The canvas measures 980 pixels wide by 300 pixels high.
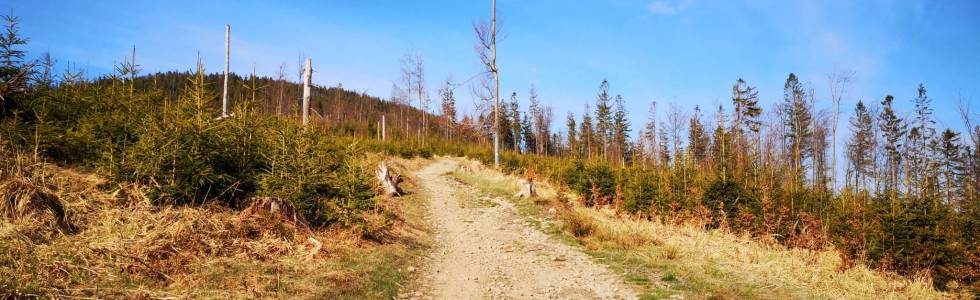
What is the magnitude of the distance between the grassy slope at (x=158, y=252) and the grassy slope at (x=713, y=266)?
14.1 ft

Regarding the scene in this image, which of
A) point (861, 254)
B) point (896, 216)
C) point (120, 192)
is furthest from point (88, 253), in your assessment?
point (896, 216)

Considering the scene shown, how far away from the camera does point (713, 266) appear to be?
26.7ft

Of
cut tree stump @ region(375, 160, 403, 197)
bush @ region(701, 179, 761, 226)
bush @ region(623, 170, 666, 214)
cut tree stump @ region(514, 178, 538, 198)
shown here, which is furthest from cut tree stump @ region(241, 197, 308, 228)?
bush @ region(701, 179, 761, 226)

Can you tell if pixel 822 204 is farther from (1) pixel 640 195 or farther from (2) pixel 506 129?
(2) pixel 506 129

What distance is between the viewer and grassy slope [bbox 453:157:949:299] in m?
6.82

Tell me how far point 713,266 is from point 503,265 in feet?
12.7

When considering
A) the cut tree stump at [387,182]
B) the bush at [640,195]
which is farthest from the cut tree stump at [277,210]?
the bush at [640,195]

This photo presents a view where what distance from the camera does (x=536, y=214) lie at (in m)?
13.6

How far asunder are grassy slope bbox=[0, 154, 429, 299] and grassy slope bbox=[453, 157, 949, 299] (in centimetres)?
429

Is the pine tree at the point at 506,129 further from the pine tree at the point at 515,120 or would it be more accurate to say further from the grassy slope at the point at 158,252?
the grassy slope at the point at 158,252

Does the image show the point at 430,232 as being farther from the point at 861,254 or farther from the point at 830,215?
the point at 830,215

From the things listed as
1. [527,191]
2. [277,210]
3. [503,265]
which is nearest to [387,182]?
[527,191]

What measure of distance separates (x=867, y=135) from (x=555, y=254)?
4994 cm

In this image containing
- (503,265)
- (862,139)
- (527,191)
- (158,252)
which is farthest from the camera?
(862,139)
